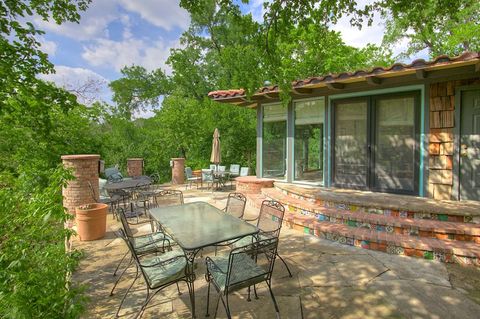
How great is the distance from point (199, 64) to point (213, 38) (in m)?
2.17

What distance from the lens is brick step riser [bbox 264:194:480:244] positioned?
11.7 ft

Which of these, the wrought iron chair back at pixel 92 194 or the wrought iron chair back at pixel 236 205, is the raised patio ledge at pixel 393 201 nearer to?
the wrought iron chair back at pixel 236 205

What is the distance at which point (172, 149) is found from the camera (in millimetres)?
12547

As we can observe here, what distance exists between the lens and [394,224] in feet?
12.8

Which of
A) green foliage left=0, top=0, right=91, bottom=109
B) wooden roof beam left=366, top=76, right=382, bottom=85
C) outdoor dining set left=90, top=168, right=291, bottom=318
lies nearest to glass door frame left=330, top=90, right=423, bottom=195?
wooden roof beam left=366, top=76, right=382, bottom=85

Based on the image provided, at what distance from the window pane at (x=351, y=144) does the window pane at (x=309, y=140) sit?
0.38m

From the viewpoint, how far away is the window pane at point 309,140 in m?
6.20

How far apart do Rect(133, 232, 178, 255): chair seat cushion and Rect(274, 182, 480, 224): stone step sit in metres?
2.95

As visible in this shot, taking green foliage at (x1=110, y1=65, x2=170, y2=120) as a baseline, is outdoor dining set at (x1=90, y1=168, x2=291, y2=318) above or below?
below

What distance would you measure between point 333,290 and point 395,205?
7.13 feet

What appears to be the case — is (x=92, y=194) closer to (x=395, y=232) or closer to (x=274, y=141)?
(x=274, y=141)

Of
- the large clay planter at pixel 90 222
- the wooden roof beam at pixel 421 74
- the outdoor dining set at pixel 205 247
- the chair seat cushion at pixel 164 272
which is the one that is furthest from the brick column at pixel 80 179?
the wooden roof beam at pixel 421 74

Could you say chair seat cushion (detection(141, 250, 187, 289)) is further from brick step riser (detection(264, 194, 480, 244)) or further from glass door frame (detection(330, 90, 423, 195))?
glass door frame (detection(330, 90, 423, 195))

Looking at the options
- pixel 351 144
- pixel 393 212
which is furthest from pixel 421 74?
pixel 393 212
